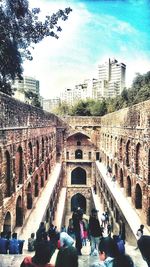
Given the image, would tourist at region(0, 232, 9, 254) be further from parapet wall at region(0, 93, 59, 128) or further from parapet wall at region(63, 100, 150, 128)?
parapet wall at region(63, 100, 150, 128)

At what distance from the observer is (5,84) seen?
548 inches

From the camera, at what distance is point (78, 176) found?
2847 centimetres

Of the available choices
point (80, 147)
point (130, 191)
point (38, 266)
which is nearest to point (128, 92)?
point (80, 147)

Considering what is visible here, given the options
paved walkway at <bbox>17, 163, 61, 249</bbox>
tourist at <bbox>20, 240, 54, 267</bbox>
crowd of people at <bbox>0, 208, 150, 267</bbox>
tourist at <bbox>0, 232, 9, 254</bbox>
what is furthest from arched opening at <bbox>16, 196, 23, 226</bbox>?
tourist at <bbox>20, 240, 54, 267</bbox>

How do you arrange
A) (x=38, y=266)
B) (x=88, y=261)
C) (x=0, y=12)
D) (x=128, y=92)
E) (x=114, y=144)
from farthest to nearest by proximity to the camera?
1. (x=128, y=92)
2. (x=114, y=144)
3. (x=0, y=12)
4. (x=88, y=261)
5. (x=38, y=266)

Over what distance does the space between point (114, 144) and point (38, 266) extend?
54.4 feet

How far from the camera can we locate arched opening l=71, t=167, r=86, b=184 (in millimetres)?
28266

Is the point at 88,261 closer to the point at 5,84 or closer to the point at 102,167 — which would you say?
the point at 5,84

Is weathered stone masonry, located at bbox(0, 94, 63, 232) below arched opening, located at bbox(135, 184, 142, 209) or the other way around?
the other way around

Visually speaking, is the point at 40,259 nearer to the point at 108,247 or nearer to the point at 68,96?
the point at 108,247

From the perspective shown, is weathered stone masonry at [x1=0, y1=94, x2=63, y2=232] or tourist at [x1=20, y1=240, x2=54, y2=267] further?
Answer: weathered stone masonry at [x1=0, y1=94, x2=63, y2=232]

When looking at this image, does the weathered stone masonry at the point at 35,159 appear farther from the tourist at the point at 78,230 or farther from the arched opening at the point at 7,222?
the tourist at the point at 78,230

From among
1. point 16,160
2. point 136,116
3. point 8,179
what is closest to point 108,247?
point 8,179

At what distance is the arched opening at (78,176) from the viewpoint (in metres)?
28.3
